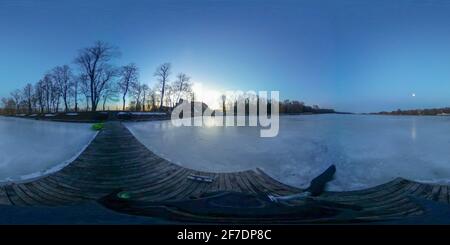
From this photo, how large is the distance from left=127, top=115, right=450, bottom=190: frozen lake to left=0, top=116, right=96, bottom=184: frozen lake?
318mm

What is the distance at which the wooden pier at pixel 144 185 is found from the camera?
1.49 meters

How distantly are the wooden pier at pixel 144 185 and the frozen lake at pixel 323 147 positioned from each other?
0.05 metres

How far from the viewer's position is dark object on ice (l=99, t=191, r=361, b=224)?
1.40 metres

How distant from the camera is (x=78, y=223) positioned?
1.36m

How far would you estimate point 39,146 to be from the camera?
1549mm

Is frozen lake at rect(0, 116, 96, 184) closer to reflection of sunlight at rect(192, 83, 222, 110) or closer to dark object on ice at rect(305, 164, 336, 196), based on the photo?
reflection of sunlight at rect(192, 83, 222, 110)

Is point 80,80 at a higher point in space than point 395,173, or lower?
higher

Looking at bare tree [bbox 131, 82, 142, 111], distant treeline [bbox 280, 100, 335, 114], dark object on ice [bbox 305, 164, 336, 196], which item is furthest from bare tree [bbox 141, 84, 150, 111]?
dark object on ice [bbox 305, 164, 336, 196]

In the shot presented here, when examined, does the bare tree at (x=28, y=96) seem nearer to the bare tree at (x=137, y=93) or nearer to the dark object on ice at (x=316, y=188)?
the bare tree at (x=137, y=93)

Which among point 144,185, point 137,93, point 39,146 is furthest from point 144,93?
point 39,146

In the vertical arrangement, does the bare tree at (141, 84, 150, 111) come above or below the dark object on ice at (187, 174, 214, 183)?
above
